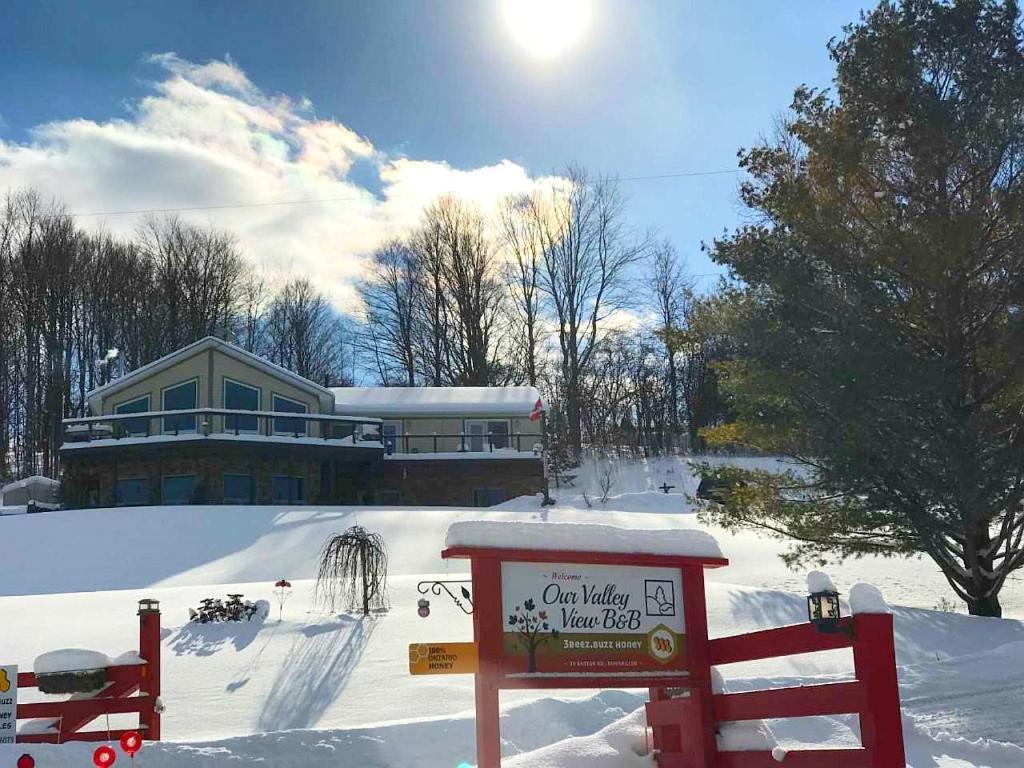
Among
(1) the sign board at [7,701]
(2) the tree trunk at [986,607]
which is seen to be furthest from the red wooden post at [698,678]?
(2) the tree trunk at [986,607]

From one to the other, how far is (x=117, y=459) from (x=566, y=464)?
56.9 ft

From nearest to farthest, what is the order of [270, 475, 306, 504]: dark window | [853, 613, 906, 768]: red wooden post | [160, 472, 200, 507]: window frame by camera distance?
[853, 613, 906, 768]: red wooden post
[160, 472, 200, 507]: window frame
[270, 475, 306, 504]: dark window

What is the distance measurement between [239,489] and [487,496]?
810cm

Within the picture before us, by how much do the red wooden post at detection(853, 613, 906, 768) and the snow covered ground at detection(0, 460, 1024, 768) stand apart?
5.29 feet

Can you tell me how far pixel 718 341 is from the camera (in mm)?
→ 15188

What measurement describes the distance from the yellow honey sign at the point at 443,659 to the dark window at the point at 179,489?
24.4m

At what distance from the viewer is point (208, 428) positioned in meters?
27.7

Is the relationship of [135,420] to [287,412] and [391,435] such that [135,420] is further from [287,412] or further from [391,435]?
[391,435]

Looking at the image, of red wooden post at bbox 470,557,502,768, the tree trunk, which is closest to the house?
the tree trunk

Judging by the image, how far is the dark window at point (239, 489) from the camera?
27.9 metres

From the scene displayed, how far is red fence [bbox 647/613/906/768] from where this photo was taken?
14.2 feet

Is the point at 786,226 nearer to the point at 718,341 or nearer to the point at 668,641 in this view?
the point at 718,341

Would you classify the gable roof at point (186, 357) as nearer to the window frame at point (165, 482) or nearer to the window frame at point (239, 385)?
the window frame at point (239, 385)

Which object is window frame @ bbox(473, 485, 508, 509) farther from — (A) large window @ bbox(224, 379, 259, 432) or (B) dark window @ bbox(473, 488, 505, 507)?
(A) large window @ bbox(224, 379, 259, 432)
